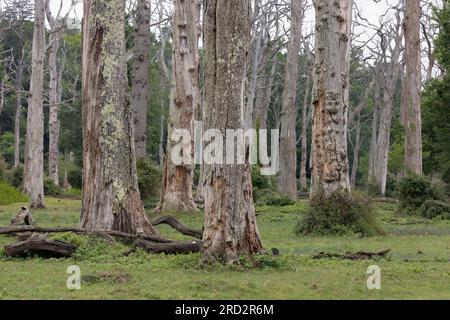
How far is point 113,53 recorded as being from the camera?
14289mm

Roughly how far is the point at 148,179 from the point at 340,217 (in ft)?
34.1

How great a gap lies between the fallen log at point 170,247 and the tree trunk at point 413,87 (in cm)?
1790

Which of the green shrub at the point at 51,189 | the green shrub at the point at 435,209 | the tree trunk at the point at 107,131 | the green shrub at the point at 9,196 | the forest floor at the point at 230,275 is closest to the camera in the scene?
the forest floor at the point at 230,275

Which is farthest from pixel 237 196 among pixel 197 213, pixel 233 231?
pixel 197 213

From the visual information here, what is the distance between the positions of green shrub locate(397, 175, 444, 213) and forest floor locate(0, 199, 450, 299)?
9625 mm

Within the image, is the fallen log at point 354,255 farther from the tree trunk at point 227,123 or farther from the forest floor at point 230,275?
the tree trunk at point 227,123

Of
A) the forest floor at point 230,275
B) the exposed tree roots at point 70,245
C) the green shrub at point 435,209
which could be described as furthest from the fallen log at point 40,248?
the green shrub at point 435,209

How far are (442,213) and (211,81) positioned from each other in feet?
43.2

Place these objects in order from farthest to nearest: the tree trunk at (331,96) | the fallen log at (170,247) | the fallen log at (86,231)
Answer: the tree trunk at (331,96) → the fallen log at (86,231) → the fallen log at (170,247)

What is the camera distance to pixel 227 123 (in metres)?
10.6

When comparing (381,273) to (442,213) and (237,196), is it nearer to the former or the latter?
(237,196)

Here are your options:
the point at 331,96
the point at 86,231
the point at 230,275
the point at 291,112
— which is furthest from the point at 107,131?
the point at 291,112

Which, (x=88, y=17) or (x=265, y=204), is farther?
(x=265, y=204)

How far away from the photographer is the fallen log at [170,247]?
1174cm
